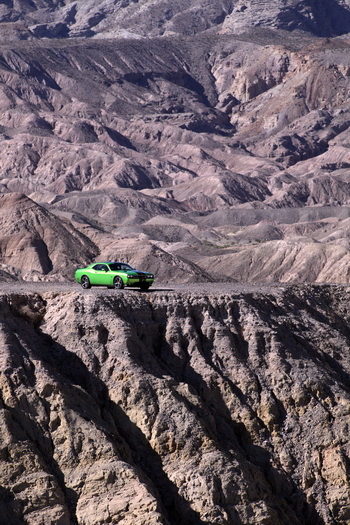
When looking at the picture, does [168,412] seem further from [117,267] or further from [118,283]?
[117,267]

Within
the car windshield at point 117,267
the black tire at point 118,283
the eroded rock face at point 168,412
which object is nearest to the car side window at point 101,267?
the car windshield at point 117,267

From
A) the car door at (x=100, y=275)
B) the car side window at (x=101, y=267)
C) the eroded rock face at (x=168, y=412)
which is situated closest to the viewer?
the eroded rock face at (x=168, y=412)

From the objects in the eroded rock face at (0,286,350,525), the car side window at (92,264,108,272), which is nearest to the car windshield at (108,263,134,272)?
the car side window at (92,264,108,272)

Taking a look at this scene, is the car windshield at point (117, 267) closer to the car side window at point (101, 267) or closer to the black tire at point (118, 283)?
the car side window at point (101, 267)

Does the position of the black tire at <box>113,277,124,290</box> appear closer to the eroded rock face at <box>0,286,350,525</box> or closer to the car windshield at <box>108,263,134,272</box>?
the car windshield at <box>108,263,134,272</box>

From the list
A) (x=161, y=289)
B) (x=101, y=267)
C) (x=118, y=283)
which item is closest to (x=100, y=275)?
(x=101, y=267)

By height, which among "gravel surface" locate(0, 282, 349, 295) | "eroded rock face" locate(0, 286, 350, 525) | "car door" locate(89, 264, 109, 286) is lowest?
"eroded rock face" locate(0, 286, 350, 525)

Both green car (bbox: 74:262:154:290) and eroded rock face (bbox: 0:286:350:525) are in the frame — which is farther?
green car (bbox: 74:262:154:290)
